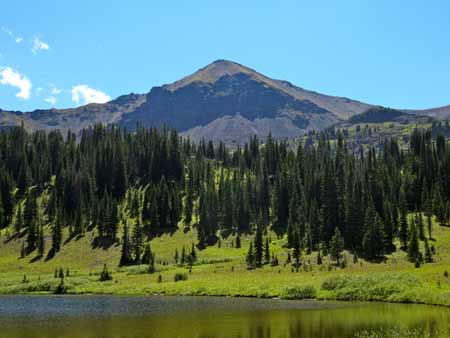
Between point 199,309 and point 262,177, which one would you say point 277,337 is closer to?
point 199,309

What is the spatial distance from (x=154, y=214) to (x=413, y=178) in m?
82.1

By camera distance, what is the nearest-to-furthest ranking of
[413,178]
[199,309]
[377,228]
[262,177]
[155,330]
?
[155,330] → [199,309] → [377,228] → [413,178] → [262,177]

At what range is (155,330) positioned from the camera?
52750 mm

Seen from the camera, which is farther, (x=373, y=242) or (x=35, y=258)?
(x=35, y=258)

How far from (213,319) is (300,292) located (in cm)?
2856

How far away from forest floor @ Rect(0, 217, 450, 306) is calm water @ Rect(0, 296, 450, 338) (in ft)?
25.5

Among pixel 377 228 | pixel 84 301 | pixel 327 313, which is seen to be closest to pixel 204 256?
pixel 377 228

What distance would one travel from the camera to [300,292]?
280 feet

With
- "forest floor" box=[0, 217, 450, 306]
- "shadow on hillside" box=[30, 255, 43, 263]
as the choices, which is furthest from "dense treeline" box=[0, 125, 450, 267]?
"forest floor" box=[0, 217, 450, 306]

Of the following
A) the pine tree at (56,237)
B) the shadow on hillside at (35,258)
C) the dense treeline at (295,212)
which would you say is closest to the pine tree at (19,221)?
the dense treeline at (295,212)

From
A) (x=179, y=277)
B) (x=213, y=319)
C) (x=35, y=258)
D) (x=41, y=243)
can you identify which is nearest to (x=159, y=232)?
(x=41, y=243)

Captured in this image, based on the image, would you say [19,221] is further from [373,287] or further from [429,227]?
[373,287]

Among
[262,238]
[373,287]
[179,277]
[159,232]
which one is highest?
[159,232]

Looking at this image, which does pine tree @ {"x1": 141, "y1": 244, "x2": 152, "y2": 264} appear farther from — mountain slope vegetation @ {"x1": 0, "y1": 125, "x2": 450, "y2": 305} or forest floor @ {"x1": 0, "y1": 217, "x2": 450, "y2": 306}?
forest floor @ {"x1": 0, "y1": 217, "x2": 450, "y2": 306}
